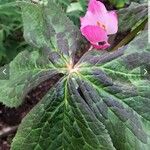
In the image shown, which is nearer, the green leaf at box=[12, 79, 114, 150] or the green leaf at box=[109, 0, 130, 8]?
A: the green leaf at box=[12, 79, 114, 150]

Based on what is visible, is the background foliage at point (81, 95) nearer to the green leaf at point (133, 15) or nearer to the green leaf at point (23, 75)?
the green leaf at point (23, 75)

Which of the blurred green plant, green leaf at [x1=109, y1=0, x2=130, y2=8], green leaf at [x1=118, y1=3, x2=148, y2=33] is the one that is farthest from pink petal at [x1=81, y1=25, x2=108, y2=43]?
green leaf at [x1=109, y1=0, x2=130, y2=8]

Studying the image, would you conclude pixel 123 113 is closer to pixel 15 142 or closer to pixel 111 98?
pixel 111 98

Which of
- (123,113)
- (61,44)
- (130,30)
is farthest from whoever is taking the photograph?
(130,30)

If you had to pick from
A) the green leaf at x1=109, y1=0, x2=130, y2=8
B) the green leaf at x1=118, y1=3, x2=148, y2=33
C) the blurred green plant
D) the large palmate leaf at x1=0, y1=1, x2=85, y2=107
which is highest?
the large palmate leaf at x1=0, y1=1, x2=85, y2=107

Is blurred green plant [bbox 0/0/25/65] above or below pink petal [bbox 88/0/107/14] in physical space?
below

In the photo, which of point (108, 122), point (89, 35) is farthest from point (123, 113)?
point (89, 35)

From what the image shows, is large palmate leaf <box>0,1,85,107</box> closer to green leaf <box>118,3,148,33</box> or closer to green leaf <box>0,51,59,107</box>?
green leaf <box>0,51,59,107</box>
